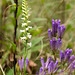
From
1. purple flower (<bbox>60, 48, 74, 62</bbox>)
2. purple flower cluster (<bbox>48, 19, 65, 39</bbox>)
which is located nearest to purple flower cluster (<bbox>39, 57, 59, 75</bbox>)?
purple flower (<bbox>60, 48, 74, 62</bbox>)

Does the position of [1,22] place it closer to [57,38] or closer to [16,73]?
[16,73]

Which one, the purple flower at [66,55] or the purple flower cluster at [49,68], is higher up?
the purple flower at [66,55]

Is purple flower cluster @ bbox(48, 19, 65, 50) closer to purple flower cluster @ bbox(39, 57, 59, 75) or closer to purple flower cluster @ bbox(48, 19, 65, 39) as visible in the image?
purple flower cluster @ bbox(48, 19, 65, 39)

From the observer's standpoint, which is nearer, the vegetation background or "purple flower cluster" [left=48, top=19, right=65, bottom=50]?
"purple flower cluster" [left=48, top=19, right=65, bottom=50]

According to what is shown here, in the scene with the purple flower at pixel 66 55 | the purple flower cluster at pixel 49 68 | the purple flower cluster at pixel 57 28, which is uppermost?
the purple flower cluster at pixel 57 28

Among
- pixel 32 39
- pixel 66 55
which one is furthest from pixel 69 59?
pixel 32 39

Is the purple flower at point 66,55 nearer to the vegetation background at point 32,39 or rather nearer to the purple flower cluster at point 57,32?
the purple flower cluster at point 57,32

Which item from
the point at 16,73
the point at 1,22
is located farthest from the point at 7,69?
the point at 1,22

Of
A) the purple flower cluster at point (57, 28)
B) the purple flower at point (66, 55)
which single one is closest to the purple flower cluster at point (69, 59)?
the purple flower at point (66, 55)

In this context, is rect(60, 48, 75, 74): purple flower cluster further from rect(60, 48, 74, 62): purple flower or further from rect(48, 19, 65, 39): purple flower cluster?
rect(48, 19, 65, 39): purple flower cluster

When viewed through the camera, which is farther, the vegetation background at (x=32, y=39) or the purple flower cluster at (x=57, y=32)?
the vegetation background at (x=32, y=39)

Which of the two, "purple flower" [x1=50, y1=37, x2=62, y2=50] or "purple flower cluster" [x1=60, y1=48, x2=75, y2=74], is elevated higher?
"purple flower" [x1=50, y1=37, x2=62, y2=50]

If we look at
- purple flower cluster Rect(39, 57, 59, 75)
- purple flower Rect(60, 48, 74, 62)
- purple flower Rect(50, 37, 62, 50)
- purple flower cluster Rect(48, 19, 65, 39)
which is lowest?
purple flower cluster Rect(39, 57, 59, 75)

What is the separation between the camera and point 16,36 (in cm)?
147
